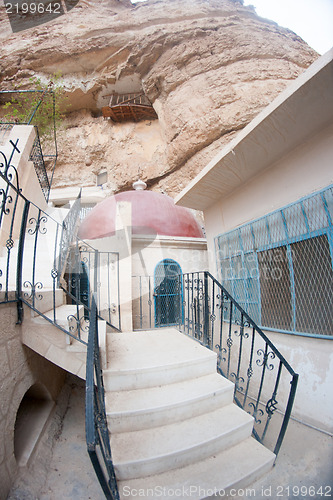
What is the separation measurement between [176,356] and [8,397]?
1.82m

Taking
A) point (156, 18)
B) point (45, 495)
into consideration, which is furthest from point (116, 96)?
point (45, 495)

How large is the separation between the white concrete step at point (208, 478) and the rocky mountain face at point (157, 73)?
1376 cm

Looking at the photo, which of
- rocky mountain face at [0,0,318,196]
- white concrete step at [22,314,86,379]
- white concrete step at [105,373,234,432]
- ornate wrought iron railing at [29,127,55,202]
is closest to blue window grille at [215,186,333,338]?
white concrete step at [105,373,234,432]

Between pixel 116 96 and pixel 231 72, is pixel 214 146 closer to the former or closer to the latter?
pixel 231 72

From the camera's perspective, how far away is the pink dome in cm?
676

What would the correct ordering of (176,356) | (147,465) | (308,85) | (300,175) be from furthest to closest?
(300,175) → (176,356) → (308,85) → (147,465)

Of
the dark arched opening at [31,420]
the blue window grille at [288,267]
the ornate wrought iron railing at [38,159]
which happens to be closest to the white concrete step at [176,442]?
the dark arched opening at [31,420]

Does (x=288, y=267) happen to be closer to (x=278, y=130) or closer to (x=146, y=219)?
(x=278, y=130)

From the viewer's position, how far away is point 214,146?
13242mm

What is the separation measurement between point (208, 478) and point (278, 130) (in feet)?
12.9

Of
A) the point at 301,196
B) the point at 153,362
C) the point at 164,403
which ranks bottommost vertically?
the point at 164,403

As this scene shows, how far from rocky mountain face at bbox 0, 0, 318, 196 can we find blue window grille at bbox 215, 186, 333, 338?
429 inches

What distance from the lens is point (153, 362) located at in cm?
268

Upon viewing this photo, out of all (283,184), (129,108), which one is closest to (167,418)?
(283,184)
